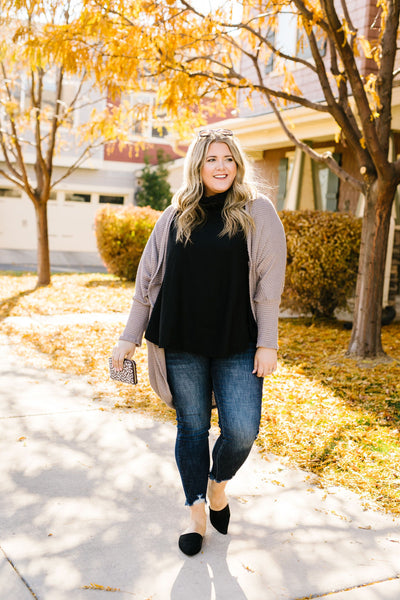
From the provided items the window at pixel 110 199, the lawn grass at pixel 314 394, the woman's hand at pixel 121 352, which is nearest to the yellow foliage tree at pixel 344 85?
the lawn grass at pixel 314 394

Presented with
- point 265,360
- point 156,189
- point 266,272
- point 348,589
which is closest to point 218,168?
point 266,272

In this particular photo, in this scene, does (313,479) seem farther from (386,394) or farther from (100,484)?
(386,394)

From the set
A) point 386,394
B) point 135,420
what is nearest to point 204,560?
point 135,420

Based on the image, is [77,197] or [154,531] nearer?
[154,531]

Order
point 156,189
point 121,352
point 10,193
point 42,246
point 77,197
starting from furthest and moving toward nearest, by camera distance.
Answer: point 77,197
point 10,193
point 156,189
point 42,246
point 121,352

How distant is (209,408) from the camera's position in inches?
120

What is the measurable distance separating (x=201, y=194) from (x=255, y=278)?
1.47 ft

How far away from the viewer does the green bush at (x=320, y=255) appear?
859 centimetres

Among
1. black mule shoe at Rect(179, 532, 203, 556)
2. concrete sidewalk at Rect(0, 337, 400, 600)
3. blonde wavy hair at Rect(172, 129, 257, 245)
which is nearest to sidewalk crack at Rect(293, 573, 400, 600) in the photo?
concrete sidewalk at Rect(0, 337, 400, 600)

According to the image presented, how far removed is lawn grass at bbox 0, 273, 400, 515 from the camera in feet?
13.5

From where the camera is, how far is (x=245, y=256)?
9.57 ft

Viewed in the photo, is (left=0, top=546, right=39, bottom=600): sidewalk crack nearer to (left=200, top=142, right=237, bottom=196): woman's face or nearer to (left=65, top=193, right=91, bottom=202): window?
(left=200, top=142, right=237, bottom=196): woman's face

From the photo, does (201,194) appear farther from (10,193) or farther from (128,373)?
(10,193)

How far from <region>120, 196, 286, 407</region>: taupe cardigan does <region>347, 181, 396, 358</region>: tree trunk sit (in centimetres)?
398
